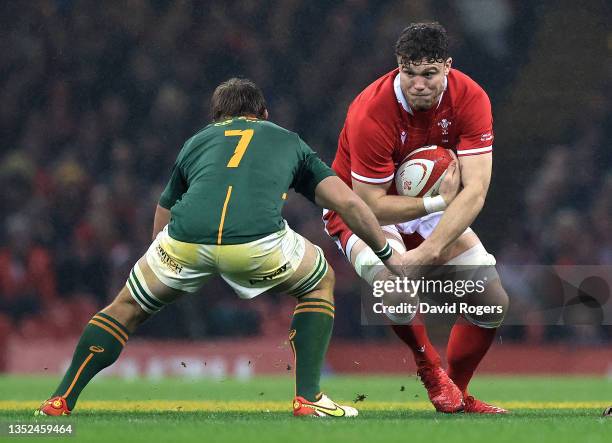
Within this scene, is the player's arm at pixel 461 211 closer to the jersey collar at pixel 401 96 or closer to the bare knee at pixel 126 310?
the jersey collar at pixel 401 96

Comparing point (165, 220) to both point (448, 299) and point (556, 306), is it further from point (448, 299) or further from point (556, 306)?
point (556, 306)

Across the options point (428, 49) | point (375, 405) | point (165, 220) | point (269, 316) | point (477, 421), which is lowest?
point (269, 316)

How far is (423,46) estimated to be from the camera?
5840mm

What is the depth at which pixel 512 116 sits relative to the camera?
13.0m

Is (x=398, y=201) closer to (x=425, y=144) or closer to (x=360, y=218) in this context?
(x=425, y=144)

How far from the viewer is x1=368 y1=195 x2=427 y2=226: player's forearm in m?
6.16

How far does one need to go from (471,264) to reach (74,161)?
7639 mm

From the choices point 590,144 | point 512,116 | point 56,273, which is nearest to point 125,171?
point 56,273

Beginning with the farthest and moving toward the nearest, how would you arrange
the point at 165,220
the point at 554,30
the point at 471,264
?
the point at 554,30 → the point at 471,264 → the point at 165,220

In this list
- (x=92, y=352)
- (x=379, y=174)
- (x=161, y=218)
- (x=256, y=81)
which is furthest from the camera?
(x=256, y=81)

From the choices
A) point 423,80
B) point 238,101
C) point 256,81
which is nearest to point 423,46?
point 423,80

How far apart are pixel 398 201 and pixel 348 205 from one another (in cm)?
92

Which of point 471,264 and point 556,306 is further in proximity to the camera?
point 556,306

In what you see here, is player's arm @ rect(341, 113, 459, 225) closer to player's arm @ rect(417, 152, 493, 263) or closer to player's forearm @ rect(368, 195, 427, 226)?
player's forearm @ rect(368, 195, 427, 226)
